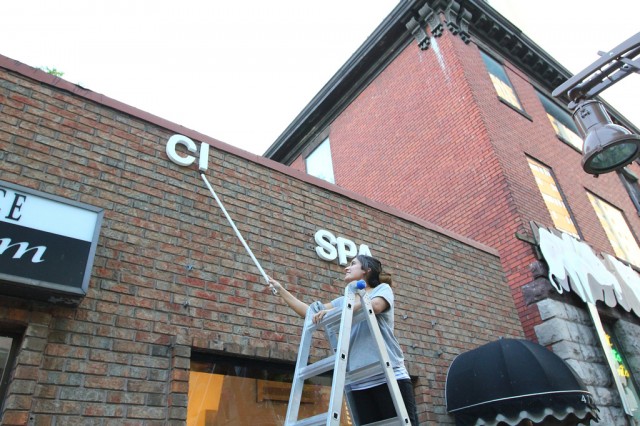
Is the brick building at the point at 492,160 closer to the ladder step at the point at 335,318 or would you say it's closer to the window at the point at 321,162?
the window at the point at 321,162

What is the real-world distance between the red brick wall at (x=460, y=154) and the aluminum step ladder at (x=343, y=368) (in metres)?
5.05

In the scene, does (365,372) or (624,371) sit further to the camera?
(624,371)

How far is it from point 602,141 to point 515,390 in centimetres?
265

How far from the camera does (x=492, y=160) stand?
864 cm

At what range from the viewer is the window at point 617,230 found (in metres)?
11.3

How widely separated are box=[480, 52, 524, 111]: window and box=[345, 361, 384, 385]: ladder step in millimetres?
9196

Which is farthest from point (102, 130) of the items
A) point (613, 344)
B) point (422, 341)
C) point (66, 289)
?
point (613, 344)

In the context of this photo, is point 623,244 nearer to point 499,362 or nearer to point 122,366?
point 499,362

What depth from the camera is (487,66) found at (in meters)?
11.2

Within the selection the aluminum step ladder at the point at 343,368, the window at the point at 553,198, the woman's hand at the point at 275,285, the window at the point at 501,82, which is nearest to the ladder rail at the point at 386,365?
the aluminum step ladder at the point at 343,368

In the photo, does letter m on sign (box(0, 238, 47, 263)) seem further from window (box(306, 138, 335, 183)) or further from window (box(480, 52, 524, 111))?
window (box(306, 138, 335, 183))

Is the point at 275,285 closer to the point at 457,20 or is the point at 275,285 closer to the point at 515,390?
the point at 515,390

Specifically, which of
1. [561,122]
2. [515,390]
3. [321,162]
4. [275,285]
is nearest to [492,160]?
[515,390]

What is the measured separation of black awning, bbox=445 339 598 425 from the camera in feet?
15.6
